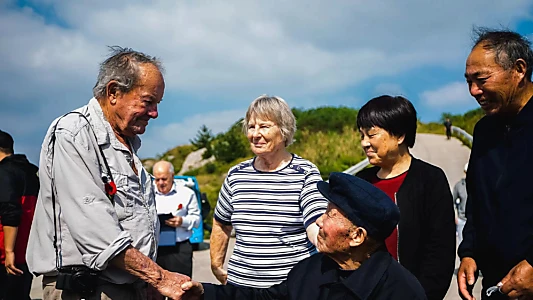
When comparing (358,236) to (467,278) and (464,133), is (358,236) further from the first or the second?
(464,133)

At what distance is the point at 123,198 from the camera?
2969mm

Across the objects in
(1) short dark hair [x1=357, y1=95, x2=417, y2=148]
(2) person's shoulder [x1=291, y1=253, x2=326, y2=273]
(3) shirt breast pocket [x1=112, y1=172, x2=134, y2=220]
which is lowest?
(2) person's shoulder [x1=291, y1=253, x2=326, y2=273]

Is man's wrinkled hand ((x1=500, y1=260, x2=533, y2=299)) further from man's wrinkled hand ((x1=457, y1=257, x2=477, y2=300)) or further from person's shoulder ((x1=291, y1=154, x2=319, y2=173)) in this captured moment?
person's shoulder ((x1=291, y1=154, x2=319, y2=173))

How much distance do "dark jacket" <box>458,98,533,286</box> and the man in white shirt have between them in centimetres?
374

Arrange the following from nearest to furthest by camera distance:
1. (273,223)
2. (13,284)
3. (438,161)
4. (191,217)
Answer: (273,223)
(13,284)
(191,217)
(438,161)

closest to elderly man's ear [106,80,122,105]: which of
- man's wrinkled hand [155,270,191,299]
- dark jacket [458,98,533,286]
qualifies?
man's wrinkled hand [155,270,191,299]

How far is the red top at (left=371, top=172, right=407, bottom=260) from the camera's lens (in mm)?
3492

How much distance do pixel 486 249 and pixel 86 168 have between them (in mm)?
2323

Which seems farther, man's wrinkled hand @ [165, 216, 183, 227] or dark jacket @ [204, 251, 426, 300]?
man's wrinkled hand @ [165, 216, 183, 227]

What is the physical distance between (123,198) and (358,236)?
127cm

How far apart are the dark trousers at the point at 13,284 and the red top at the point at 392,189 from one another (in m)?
4.36

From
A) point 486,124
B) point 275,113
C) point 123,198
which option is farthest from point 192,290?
point 486,124

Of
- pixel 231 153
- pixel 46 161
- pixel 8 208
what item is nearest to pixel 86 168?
pixel 46 161

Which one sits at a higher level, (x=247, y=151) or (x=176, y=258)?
(x=247, y=151)
